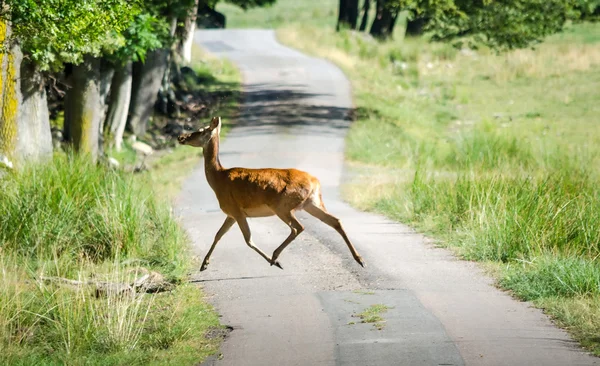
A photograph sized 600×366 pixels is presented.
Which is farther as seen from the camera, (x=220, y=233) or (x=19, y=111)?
(x=19, y=111)

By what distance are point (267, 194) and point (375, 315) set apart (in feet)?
7.46

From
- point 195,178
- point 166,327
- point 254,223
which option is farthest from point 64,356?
point 195,178

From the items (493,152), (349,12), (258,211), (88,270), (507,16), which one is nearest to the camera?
(88,270)

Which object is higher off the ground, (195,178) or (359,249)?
(359,249)

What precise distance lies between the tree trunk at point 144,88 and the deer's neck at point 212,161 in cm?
1897

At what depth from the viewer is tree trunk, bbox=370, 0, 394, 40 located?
187ft

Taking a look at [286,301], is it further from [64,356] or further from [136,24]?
[136,24]

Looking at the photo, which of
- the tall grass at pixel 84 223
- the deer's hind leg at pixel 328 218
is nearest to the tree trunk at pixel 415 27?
the tall grass at pixel 84 223

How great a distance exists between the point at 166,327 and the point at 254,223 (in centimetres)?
677

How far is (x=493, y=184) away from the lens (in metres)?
14.7

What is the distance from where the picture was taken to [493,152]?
73.6 feet

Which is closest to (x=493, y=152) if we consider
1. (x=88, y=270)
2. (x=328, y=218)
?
(x=328, y=218)

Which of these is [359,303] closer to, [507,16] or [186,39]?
[507,16]

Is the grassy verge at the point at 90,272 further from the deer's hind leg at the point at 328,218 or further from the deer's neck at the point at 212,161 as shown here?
the deer's hind leg at the point at 328,218
